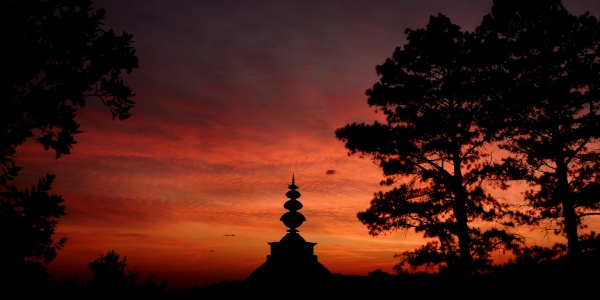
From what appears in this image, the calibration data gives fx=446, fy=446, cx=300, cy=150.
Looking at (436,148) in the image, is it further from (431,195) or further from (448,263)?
(448,263)

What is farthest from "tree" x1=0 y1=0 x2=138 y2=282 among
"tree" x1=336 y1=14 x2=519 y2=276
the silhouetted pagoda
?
"tree" x1=336 y1=14 x2=519 y2=276

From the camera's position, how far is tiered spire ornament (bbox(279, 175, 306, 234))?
8.53m

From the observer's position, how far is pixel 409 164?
683 inches

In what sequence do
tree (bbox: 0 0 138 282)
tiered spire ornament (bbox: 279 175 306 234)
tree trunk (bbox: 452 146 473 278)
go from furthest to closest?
1. tree trunk (bbox: 452 146 473 278)
2. tiered spire ornament (bbox: 279 175 306 234)
3. tree (bbox: 0 0 138 282)

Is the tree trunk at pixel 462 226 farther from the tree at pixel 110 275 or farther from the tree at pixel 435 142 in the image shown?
the tree at pixel 110 275

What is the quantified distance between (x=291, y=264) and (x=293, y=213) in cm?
99

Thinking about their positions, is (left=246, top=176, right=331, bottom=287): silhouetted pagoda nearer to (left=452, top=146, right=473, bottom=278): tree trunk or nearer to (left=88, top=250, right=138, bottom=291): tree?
(left=88, top=250, right=138, bottom=291): tree

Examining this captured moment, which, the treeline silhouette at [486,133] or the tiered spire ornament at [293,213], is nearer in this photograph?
the tiered spire ornament at [293,213]

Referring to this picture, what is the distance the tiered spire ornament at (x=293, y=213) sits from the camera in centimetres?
853

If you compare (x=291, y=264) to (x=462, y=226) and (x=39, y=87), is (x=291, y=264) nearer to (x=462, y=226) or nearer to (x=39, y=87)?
(x=39, y=87)

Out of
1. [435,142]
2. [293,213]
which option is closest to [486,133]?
[435,142]

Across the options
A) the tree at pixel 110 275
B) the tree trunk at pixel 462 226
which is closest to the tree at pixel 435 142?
the tree trunk at pixel 462 226

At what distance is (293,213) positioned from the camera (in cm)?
862

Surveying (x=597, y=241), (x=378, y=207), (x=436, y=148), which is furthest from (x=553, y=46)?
(x=378, y=207)
